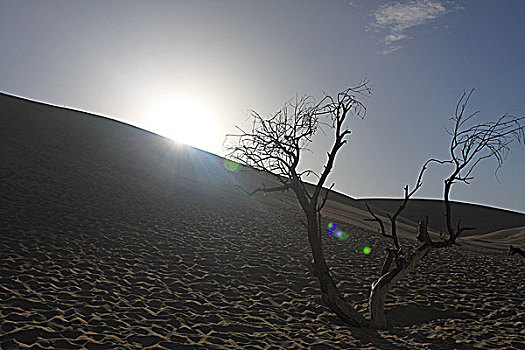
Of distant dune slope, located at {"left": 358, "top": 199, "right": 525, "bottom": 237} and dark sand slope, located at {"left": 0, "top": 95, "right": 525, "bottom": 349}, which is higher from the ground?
distant dune slope, located at {"left": 358, "top": 199, "right": 525, "bottom": 237}

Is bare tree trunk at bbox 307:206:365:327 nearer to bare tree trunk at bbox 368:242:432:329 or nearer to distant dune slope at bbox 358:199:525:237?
bare tree trunk at bbox 368:242:432:329

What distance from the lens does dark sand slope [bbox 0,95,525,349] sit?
6215mm

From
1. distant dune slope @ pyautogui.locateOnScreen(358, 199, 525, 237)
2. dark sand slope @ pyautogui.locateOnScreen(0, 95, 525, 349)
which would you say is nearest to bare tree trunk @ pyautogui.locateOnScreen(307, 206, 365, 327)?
dark sand slope @ pyautogui.locateOnScreen(0, 95, 525, 349)

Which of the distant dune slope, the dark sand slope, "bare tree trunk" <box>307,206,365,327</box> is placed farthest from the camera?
the distant dune slope

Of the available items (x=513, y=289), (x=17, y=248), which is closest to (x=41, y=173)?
(x=17, y=248)

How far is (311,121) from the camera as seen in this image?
23.5 feet

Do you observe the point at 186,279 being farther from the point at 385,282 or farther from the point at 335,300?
the point at 385,282

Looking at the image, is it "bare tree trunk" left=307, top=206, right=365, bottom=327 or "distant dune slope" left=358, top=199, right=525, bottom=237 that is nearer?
"bare tree trunk" left=307, top=206, right=365, bottom=327

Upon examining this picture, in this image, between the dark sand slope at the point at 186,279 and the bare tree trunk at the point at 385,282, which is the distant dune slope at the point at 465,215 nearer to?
the dark sand slope at the point at 186,279

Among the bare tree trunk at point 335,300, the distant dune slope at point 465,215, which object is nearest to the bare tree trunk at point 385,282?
the bare tree trunk at point 335,300

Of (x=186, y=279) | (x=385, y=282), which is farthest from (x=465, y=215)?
(x=186, y=279)

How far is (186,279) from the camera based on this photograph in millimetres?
8977

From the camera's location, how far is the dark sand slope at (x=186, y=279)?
6.21 metres

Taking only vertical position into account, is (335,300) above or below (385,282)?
below
